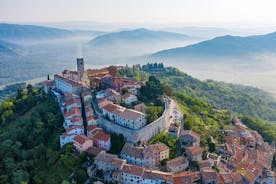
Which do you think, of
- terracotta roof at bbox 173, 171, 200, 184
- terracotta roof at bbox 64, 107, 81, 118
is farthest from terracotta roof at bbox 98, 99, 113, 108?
terracotta roof at bbox 173, 171, 200, 184

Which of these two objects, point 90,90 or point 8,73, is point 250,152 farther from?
point 8,73

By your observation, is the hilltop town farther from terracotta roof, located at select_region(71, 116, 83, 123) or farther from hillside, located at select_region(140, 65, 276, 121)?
hillside, located at select_region(140, 65, 276, 121)

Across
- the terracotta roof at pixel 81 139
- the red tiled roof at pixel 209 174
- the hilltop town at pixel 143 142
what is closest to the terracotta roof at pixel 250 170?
the hilltop town at pixel 143 142

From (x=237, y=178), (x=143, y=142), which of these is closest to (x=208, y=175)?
(x=237, y=178)

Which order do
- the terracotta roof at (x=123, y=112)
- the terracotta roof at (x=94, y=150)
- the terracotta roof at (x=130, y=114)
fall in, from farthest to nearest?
the terracotta roof at (x=123, y=112)
the terracotta roof at (x=130, y=114)
the terracotta roof at (x=94, y=150)

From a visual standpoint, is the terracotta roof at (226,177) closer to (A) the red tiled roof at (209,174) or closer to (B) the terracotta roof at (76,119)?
(A) the red tiled roof at (209,174)

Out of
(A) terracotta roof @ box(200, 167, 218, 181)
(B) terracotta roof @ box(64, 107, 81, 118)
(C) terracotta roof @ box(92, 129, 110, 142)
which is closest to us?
(A) terracotta roof @ box(200, 167, 218, 181)

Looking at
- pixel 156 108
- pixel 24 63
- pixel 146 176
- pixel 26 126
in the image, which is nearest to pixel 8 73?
pixel 24 63

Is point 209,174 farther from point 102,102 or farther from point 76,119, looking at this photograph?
point 76,119
